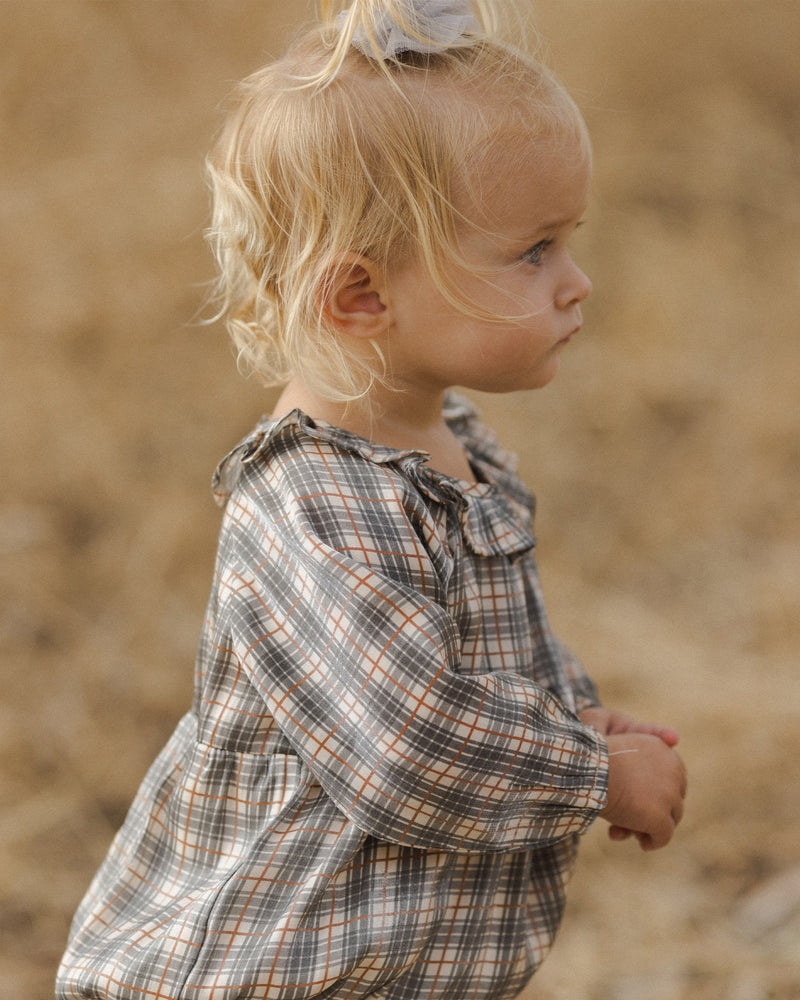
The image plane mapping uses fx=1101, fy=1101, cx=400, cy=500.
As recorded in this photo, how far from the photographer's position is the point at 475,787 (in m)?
0.71

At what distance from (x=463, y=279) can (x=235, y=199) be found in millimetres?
178

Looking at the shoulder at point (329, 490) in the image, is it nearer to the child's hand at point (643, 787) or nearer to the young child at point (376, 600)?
the young child at point (376, 600)

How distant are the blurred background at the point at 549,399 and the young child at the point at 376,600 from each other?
698mm

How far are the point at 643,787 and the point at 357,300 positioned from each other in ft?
1.34

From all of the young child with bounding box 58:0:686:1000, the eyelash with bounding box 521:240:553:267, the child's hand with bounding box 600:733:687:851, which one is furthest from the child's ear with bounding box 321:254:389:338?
the child's hand with bounding box 600:733:687:851

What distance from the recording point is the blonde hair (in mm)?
723

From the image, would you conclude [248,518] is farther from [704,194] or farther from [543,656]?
[704,194]

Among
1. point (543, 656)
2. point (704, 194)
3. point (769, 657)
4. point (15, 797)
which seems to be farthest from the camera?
point (704, 194)

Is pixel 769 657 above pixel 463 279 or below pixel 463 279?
below

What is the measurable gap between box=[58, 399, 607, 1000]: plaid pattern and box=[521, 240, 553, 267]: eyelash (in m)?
0.16

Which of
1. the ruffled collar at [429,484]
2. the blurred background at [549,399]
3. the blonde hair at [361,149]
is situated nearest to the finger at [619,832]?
the ruffled collar at [429,484]

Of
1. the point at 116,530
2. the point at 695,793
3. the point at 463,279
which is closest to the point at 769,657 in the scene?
the point at 695,793

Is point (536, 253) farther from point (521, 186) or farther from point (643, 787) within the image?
point (643, 787)

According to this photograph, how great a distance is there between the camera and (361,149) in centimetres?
72
